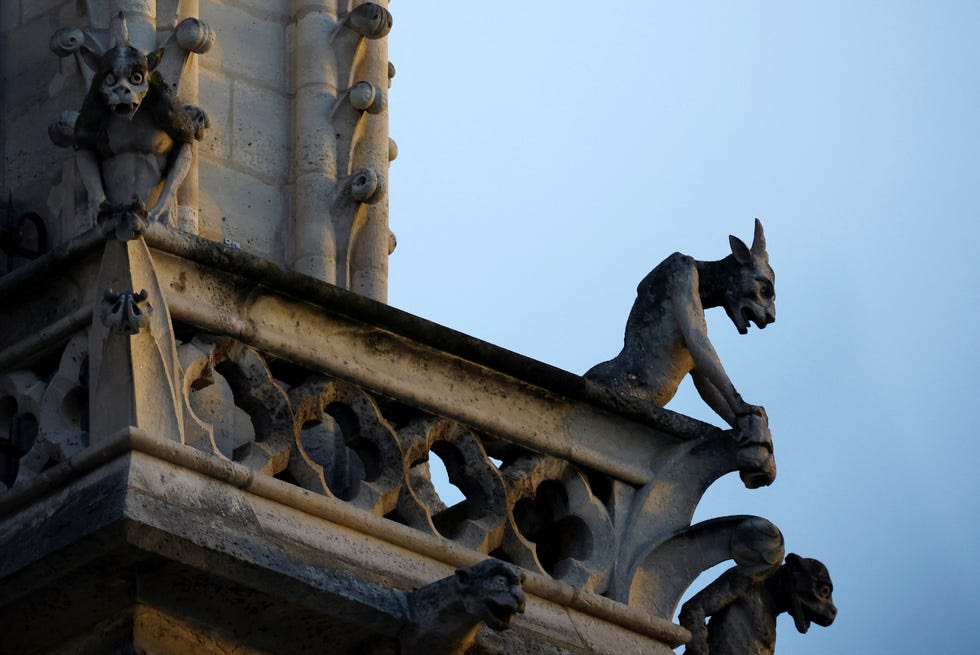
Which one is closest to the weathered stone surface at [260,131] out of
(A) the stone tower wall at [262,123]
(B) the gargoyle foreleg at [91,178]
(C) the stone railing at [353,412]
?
(A) the stone tower wall at [262,123]

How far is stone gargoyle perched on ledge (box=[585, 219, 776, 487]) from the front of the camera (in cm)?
1117

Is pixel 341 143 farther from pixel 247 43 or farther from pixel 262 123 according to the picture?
pixel 247 43

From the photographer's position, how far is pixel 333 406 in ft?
34.4

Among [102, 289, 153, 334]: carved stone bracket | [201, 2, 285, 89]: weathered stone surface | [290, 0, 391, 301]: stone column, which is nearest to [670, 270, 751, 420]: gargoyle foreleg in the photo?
[290, 0, 391, 301]: stone column

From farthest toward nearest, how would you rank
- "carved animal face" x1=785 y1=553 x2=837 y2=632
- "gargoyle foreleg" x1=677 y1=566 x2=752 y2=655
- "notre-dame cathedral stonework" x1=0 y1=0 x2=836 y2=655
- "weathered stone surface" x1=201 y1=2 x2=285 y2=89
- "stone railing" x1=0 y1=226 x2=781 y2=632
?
"weathered stone surface" x1=201 y1=2 x2=285 y2=89 < "carved animal face" x1=785 y1=553 x2=837 y2=632 < "gargoyle foreleg" x1=677 y1=566 x2=752 y2=655 < "stone railing" x1=0 y1=226 x2=781 y2=632 < "notre-dame cathedral stonework" x1=0 y1=0 x2=836 y2=655

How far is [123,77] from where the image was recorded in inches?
422

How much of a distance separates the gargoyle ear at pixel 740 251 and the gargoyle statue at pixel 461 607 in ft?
7.72

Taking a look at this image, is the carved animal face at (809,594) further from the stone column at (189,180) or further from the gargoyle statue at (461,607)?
the stone column at (189,180)

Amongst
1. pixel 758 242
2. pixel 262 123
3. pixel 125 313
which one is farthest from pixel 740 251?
pixel 125 313

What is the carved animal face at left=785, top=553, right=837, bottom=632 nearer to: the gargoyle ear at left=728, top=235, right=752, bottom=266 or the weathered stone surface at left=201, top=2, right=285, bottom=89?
the gargoyle ear at left=728, top=235, right=752, bottom=266

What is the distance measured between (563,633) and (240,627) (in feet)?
3.71

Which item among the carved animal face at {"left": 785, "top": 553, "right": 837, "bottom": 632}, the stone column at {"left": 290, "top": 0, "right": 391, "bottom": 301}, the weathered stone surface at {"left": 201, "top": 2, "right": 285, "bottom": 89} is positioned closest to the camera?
the carved animal face at {"left": 785, "top": 553, "right": 837, "bottom": 632}

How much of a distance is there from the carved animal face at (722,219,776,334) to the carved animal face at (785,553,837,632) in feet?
3.17

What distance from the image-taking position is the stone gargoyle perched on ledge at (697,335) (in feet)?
36.7
